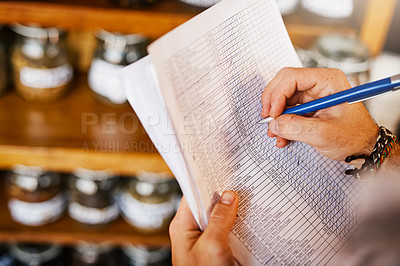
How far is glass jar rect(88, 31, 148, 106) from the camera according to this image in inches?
31.5

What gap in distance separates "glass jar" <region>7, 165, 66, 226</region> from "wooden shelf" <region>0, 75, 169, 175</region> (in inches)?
3.6

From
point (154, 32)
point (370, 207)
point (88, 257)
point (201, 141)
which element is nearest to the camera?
point (370, 207)

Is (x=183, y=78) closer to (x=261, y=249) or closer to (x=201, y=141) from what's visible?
(x=201, y=141)

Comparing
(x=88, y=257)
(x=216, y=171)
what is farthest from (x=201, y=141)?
(x=88, y=257)

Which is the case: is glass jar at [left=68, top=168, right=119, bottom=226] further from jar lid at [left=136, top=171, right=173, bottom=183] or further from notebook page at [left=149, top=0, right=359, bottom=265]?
notebook page at [left=149, top=0, right=359, bottom=265]

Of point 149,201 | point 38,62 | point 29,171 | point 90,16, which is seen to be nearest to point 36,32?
point 38,62

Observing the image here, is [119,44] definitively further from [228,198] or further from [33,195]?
[228,198]

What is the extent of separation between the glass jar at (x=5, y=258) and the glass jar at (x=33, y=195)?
128 millimetres

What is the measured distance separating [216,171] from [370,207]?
170 mm

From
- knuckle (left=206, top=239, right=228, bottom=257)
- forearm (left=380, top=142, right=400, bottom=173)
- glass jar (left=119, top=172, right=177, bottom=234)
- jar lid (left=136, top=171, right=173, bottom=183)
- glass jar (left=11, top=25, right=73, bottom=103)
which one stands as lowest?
knuckle (left=206, top=239, right=228, bottom=257)

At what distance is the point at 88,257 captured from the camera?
3.19ft

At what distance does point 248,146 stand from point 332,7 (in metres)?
0.44

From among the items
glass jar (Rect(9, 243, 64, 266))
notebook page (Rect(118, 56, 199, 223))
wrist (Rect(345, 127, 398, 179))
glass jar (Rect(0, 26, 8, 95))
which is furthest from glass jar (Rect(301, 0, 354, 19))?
glass jar (Rect(9, 243, 64, 266))

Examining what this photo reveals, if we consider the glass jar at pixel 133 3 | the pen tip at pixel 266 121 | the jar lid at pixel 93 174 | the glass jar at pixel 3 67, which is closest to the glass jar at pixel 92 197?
the jar lid at pixel 93 174
